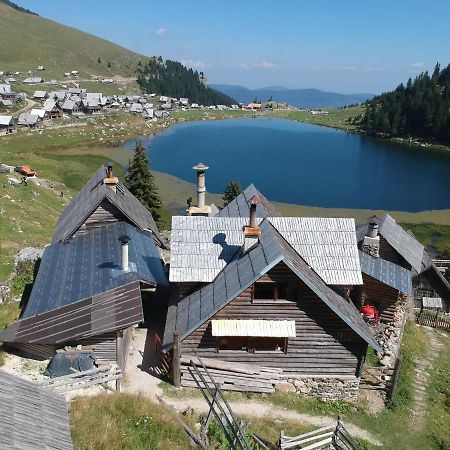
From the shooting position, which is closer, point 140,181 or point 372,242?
point 372,242

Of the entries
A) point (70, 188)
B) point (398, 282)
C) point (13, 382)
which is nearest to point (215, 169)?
point (70, 188)

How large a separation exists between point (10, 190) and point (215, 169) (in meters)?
53.6

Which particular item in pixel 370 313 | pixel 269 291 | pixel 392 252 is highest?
pixel 269 291

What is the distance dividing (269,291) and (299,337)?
2.41 meters

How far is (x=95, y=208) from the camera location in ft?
91.8

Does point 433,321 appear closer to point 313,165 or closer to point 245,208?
point 245,208

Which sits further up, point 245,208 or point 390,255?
point 245,208

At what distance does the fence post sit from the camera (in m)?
18.5

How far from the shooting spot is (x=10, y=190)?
4841cm

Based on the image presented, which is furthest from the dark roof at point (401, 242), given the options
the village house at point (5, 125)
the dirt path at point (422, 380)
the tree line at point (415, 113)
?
the tree line at point (415, 113)

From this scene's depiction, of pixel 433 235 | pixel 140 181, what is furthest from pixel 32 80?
pixel 433 235

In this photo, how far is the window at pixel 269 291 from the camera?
62.3 feet

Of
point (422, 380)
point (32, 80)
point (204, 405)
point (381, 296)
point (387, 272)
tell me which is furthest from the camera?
point (32, 80)

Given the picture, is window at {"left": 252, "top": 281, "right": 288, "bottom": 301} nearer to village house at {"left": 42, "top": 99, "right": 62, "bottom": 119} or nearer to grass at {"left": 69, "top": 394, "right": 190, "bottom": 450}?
grass at {"left": 69, "top": 394, "right": 190, "bottom": 450}
